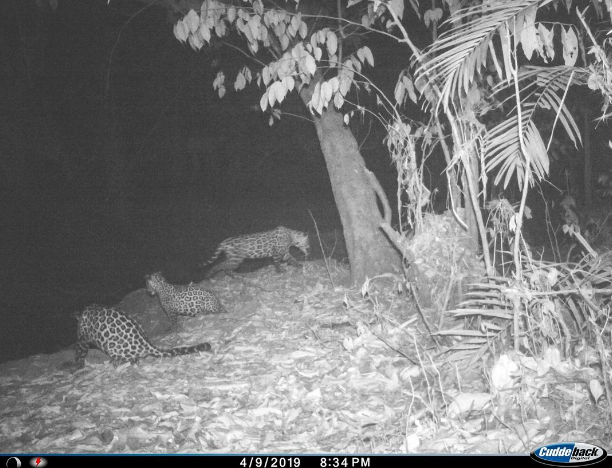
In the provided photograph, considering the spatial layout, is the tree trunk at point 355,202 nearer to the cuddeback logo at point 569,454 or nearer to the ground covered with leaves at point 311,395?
the ground covered with leaves at point 311,395

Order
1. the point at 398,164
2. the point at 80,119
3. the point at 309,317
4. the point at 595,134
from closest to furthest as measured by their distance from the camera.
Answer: the point at 398,164 < the point at 309,317 < the point at 595,134 < the point at 80,119

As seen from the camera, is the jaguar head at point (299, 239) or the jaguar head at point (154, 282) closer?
the jaguar head at point (154, 282)

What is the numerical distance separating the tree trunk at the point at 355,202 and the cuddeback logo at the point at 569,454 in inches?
163

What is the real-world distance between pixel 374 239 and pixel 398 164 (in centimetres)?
180

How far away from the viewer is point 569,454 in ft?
9.55

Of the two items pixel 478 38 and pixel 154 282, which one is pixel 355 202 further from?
pixel 478 38

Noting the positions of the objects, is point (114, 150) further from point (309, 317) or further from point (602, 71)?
point (602, 71)

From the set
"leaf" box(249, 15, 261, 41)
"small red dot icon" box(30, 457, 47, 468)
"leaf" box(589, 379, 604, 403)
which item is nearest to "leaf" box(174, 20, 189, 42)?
"leaf" box(249, 15, 261, 41)

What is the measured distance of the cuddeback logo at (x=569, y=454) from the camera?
9.40ft

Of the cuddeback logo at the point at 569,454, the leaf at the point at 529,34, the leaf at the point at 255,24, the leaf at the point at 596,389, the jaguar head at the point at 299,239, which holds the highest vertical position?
the leaf at the point at 255,24

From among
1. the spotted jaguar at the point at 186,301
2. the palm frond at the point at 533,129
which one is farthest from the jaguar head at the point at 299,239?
the palm frond at the point at 533,129

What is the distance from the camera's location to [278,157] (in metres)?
28.7

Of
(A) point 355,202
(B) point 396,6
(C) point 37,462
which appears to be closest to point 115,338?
(C) point 37,462

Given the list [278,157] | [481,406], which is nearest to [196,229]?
[278,157]
